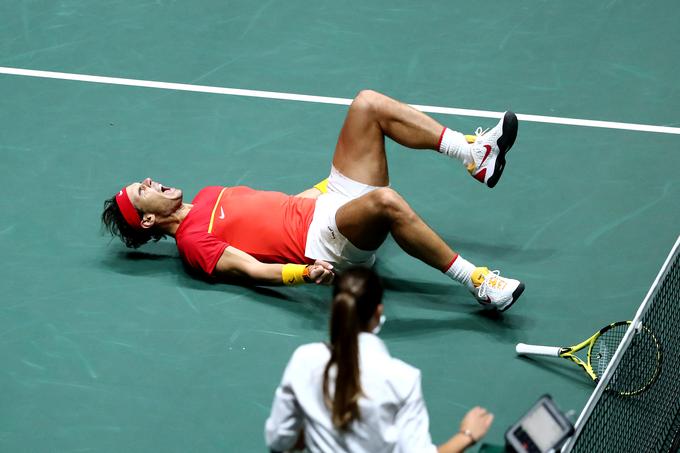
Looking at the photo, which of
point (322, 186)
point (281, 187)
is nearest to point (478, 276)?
point (322, 186)

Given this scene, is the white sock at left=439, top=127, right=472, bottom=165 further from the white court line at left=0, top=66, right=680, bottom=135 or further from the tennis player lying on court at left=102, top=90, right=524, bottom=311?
the white court line at left=0, top=66, right=680, bottom=135

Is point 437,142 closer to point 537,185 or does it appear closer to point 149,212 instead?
point 537,185

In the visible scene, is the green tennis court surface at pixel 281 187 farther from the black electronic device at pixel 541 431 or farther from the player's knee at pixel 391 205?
the black electronic device at pixel 541 431

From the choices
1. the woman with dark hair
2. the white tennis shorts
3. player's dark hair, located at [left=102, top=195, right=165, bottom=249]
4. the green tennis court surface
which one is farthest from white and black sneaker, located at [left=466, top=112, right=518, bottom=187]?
the woman with dark hair

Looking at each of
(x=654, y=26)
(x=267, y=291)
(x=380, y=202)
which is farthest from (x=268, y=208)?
(x=654, y=26)

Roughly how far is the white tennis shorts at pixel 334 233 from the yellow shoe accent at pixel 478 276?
570 mm

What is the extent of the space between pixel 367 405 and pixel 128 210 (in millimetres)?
3047

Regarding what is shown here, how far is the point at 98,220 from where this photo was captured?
6617 millimetres

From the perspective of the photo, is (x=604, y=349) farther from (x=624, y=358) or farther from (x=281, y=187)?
(x=281, y=187)

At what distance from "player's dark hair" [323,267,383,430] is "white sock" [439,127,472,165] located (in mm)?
2673

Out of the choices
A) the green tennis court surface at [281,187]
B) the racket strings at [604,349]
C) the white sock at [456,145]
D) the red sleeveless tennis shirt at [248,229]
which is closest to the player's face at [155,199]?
the red sleeveless tennis shirt at [248,229]

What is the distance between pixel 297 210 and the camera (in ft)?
20.0

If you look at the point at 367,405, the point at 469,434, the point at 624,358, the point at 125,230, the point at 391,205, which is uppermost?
the point at 367,405

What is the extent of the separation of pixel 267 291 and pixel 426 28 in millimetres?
3056
